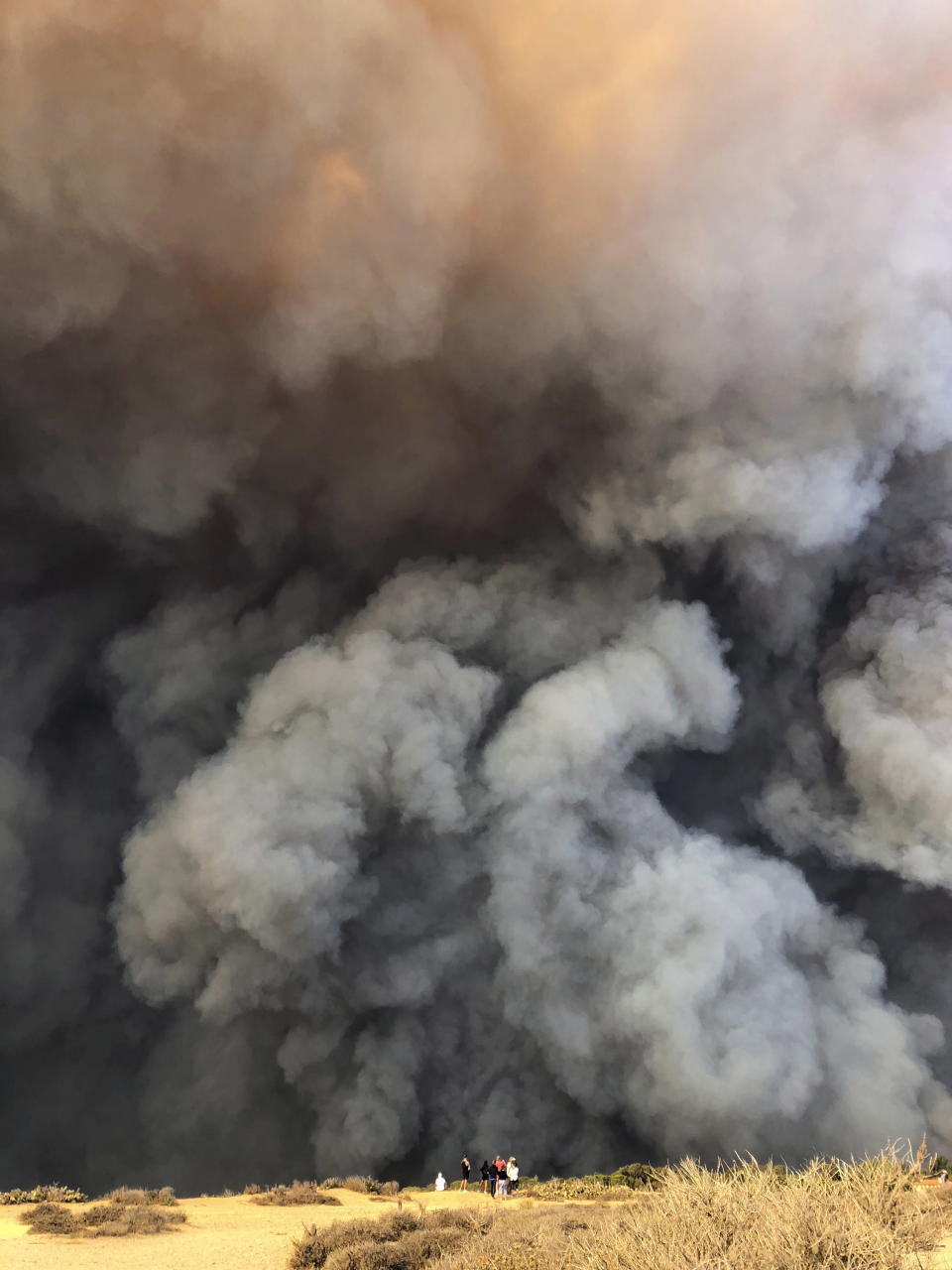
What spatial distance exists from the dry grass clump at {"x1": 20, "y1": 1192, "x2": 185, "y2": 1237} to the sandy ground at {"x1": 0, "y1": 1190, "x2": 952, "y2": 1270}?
0.20 meters

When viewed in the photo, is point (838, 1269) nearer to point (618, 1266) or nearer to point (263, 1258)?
point (618, 1266)

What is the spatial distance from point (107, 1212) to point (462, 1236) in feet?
21.0

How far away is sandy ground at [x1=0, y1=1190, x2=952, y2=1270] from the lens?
10484 mm

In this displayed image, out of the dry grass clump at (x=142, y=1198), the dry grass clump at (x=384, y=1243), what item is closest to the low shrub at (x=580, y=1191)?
the dry grass clump at (x=384, y=1243)

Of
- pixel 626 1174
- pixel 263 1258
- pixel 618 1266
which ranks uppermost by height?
pixel 618 1266

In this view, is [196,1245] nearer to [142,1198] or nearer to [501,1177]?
[142,1198]

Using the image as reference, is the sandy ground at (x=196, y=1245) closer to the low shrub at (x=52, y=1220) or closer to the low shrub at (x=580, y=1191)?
the low shrub at (x=52, y=1220)

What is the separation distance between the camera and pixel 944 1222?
10.2m

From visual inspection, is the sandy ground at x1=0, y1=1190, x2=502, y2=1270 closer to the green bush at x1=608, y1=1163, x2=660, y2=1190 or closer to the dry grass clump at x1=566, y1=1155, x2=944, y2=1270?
the dry grass clump at x1=566, y1=1155, x2=944, y2=1270

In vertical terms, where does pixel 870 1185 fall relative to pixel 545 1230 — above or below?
above

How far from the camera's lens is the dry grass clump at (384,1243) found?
9.70 meters

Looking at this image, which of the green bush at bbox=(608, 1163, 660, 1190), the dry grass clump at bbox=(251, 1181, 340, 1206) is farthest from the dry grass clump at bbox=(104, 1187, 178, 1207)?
the green bush at bbox=(608, 1163, 660, 1190)

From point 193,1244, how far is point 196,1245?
102mm

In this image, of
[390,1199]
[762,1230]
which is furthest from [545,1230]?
[390,1199]
